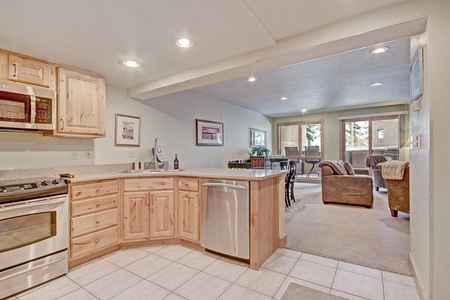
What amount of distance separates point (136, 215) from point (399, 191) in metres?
4.05

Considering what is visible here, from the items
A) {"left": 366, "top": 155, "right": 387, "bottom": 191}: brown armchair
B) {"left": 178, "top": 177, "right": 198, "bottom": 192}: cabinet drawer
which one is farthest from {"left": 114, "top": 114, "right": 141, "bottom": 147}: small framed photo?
{"left": 366, "top": 155, "right": 387, "bottom": 191}: brown armchair

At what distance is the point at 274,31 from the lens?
198 cm

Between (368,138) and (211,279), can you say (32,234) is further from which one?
(368,138)

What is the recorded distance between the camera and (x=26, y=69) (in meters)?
2.29

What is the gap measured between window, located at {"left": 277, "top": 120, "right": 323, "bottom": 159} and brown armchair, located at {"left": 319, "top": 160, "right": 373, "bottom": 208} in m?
3.47

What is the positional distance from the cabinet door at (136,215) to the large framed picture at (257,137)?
4.41 metres

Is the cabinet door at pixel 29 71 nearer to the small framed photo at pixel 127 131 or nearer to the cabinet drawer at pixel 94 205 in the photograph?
the small framed photo at pixel 127 131

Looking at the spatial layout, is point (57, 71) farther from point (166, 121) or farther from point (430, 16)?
point (430, 16)

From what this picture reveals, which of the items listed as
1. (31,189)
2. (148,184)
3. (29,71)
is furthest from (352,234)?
(29,71)

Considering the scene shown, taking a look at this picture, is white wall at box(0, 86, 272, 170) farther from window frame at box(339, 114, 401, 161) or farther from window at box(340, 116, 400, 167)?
window at box(340, 116, 400, 167)

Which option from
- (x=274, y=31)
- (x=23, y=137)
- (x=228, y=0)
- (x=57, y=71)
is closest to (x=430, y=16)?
(x=274, y=31)

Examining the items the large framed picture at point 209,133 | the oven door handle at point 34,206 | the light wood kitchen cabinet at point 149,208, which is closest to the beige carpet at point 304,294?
the light wood kitchen cabinet at point 149,208

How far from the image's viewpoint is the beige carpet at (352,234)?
2406 millimetres

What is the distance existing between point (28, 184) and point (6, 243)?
1.71 feet
